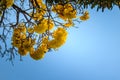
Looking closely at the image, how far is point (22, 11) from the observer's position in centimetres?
1020

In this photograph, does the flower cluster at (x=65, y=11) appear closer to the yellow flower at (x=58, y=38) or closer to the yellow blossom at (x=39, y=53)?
the yellow flower at (x=58, y=38)

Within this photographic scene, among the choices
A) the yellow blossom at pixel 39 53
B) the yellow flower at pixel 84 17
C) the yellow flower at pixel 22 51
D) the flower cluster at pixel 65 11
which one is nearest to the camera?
the flower cluster at pixel 65 11

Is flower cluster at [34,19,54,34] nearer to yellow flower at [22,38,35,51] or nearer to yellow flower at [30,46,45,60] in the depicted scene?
yellow flower at [22,38,35,51]

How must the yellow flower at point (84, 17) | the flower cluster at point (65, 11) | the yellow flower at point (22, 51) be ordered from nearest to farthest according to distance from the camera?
the flower cluster at point (65, 11) < the yellow flower at point (22, 51) < the yellow flower at point (84, 17)

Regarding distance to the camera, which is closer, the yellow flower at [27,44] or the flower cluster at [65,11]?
the flower cluster at [65,11]

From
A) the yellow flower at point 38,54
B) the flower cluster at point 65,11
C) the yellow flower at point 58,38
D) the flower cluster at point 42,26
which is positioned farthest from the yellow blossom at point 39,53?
the flower cluster at point 65,11

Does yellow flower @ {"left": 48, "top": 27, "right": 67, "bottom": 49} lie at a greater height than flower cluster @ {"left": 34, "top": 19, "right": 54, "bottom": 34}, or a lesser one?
lesser

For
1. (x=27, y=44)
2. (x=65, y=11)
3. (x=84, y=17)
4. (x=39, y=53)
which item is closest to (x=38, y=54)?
(x=39, y=53)

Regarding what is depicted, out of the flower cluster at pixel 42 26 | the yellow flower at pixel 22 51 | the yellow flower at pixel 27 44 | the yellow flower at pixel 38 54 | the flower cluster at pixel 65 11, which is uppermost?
the flower cluster at pixel 65 11

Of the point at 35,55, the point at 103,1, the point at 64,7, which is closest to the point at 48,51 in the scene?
the point at 35,55

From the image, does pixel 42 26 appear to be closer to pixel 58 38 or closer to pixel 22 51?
pixel 58 38

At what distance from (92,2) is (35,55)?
1.67 m

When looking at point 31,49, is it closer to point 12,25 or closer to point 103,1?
point 12,25

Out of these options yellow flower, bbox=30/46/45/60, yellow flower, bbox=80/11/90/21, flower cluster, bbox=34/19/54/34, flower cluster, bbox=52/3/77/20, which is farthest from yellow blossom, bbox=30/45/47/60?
yellow flower, bbox=80/11/90/21
